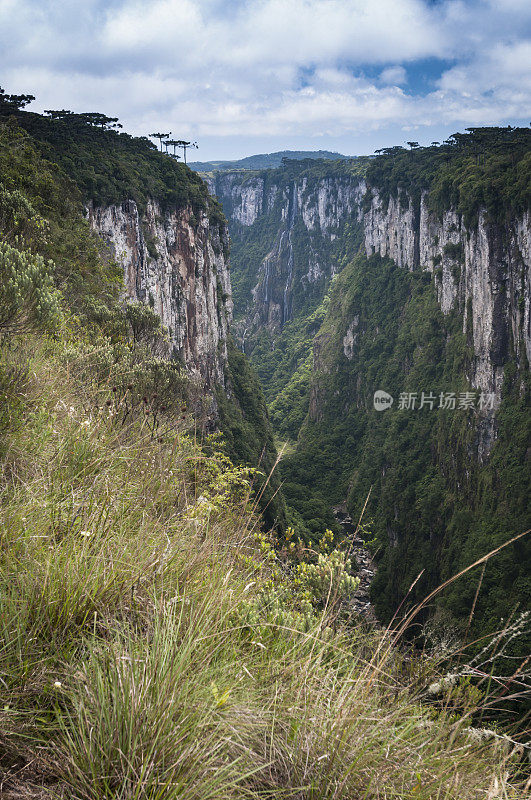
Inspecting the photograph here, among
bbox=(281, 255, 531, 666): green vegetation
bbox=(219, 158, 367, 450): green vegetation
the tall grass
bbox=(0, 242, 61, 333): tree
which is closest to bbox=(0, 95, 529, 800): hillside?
the tall grass

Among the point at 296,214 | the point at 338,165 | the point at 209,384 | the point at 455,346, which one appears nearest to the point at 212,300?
the point at 209,384

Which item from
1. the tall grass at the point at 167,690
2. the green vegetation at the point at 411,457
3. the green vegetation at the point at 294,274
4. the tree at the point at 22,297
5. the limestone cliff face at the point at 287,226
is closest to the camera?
the tall grass at the point at 167,690

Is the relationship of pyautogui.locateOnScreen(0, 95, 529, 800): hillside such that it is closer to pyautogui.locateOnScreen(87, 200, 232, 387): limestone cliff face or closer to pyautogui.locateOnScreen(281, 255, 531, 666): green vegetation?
pyautogui.locateOnScreen(281, 255, 531, 666): green vegetation

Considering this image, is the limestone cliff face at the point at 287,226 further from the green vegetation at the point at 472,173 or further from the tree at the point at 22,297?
the tree at the point at 22,297

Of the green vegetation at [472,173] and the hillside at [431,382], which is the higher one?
the green vegetation at [472,173]

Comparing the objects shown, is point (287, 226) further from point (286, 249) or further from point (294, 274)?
point (294, 274)

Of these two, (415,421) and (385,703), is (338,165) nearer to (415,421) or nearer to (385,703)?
(415,421)

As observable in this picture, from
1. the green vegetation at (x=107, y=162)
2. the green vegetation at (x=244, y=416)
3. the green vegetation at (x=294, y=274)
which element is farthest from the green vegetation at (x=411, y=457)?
the green vegetation at (x=107, y=162)

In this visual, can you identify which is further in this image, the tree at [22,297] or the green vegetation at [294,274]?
the green vegetation at [294,274]
